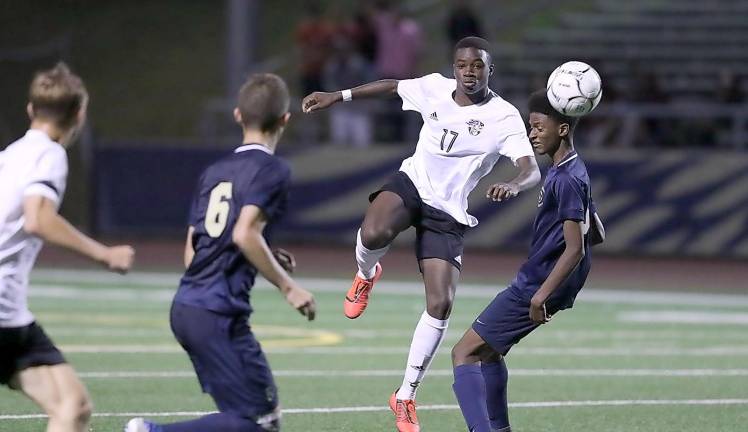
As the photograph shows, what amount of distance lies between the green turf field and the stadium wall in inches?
147

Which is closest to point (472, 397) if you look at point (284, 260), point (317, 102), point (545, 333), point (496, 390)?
point (496, 390)

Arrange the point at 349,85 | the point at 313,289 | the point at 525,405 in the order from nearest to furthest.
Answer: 1. the point at 525,405
2. the point at 313,289
3. the point at 349,85

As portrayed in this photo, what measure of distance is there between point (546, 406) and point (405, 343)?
3615 millimetres

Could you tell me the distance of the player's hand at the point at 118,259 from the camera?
242 inches

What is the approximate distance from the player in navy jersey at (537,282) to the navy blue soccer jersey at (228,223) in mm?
1614

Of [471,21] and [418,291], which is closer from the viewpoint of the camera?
[418,291]

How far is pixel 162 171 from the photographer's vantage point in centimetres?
2392

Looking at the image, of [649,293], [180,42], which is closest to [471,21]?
[649,293]

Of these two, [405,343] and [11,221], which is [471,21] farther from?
[11,221]

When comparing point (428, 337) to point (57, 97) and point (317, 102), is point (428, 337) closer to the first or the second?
point (317, 102)

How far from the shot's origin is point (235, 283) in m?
6.59

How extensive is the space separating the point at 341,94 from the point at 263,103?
8.11 ft

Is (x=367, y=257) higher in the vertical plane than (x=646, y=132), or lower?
higher

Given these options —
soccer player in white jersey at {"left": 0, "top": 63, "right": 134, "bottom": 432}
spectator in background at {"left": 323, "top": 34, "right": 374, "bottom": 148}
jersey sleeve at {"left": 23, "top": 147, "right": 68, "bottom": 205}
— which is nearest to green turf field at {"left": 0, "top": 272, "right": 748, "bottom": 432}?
soccer player in white jersey at {"left": 0, "top": 63, "right": 134, "bottom": 432}
